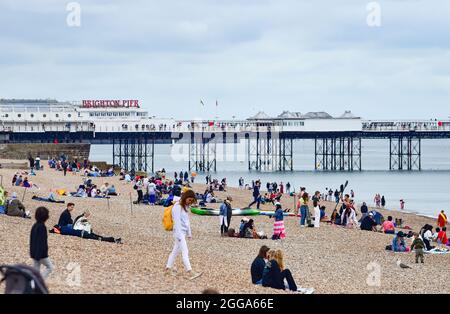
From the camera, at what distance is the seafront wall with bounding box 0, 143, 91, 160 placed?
64938mm

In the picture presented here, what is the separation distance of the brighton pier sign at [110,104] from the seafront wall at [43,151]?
18383 millimetres

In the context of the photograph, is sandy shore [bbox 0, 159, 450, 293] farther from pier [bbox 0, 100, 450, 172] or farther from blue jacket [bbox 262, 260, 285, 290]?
pier [bbox 0, 100, 450, 172]

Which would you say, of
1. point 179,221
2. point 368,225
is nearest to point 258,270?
point 179,221

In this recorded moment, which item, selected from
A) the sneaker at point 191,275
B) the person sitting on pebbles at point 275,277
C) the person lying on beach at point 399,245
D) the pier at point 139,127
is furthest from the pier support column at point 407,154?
the sneaker at point 191,275

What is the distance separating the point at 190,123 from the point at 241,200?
3757cm

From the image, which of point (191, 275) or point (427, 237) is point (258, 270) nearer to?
point (191, 275)

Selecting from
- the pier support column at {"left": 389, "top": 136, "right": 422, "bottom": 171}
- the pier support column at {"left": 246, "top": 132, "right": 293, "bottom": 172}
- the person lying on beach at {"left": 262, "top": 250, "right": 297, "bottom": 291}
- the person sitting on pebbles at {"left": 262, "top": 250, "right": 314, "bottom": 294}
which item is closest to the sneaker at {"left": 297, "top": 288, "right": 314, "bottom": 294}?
the person sitting on pebbles at {"left": 262, "top": 250, "right": 314, "bottom": 294}

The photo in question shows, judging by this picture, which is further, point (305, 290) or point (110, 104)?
point (110, 104)

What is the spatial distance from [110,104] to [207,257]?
2701 inches

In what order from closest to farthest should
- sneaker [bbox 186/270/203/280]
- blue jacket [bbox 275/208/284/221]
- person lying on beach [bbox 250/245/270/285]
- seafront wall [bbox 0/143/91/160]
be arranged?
sneaker [bbox 186/270/203/280]
person lying on beach [bbox 250/245/270/285]
blue jacket [bbox 275/208/284/221]
seafront wall [bbox 0/143/91/160]

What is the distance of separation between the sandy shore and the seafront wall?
3544cm

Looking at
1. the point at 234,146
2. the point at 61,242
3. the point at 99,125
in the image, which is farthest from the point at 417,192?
the point at 234,146

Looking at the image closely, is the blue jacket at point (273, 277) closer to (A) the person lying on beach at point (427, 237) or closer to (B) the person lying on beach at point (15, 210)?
(B) the person lying on beach at point (15, 210)

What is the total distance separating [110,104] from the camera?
86062 mm
